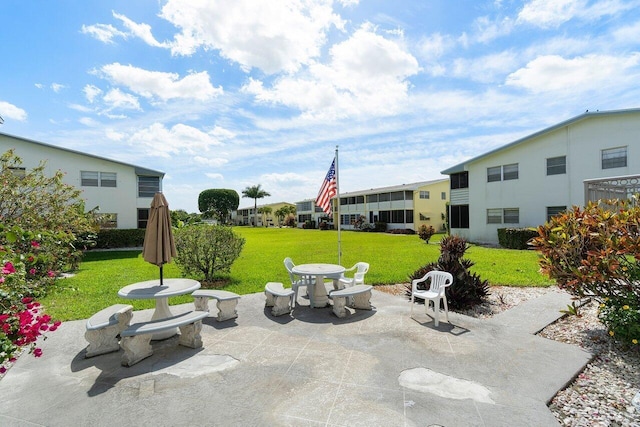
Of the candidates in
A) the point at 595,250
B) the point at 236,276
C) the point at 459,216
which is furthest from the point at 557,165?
the point at 236,276

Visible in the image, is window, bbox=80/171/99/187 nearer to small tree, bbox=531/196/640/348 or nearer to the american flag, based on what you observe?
the american flag

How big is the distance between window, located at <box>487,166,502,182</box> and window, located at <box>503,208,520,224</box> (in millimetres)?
2376

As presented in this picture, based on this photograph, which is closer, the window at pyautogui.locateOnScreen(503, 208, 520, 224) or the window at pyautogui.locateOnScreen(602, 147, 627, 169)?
the window at pyautogui.locateOnScreen(602, 147, 627, 169)

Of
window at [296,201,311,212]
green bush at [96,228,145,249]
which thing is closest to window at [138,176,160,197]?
green bush at [96,228,145,249]

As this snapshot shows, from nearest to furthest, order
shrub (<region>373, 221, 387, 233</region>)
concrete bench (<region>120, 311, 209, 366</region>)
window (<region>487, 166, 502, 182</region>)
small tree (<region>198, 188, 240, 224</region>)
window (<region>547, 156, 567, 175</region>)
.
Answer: concrete bench (<region>120, 311, 209, 366</region>), window (<region>547, 156, 567, 175</region>), window (<region>487, 166, 502, 182</region>), shrub (<region>373, 221, 387, 233</region>), small tree (<region>198, 188, 240, 224</region>)

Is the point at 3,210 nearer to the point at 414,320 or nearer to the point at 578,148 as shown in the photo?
the point at 414,320

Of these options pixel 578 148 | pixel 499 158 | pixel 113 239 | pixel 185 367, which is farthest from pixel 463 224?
pixel 113 239

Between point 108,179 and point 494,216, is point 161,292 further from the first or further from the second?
point 494,216

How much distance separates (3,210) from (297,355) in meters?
10.7

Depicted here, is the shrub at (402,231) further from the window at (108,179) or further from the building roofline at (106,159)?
the window at (108,179)

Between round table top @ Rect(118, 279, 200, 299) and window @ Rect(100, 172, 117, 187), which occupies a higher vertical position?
window @ Rect(100, 172, 117, 187)

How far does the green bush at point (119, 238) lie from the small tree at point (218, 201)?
172 ft

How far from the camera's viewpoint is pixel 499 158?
22.1 metres

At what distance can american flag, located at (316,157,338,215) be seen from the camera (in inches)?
393
